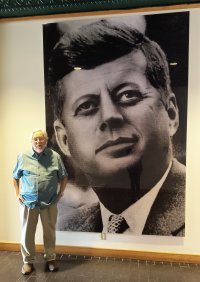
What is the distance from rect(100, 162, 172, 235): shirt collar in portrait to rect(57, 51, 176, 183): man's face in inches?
10.9

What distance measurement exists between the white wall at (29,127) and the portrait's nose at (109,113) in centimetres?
69

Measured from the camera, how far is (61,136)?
10.7ft

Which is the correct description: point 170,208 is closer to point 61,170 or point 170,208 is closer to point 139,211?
point 139,211

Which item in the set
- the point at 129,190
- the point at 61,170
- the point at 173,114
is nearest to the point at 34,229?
the point at 61,170

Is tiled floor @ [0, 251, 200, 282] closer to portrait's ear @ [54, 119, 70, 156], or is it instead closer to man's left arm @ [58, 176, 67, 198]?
man's left arm @ [58, 176, 67, 198]

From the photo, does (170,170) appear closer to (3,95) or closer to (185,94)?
(185,94)

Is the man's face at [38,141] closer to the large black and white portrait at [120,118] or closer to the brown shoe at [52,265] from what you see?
the large black and white portrait at [120,118]

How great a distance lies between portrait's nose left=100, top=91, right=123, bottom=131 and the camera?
3129 millimetres

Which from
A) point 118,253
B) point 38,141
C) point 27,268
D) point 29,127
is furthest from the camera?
point 29,127

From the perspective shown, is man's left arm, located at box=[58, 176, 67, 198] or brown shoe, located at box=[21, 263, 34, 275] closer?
brown shoe, located at box=[21, 263, 34, 275]

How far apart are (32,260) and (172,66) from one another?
7.91 ft

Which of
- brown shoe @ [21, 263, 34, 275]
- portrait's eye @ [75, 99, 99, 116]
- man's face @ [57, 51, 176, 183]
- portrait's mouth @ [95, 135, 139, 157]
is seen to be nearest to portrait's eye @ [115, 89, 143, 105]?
man's face @ [57, 51, 176, 183]

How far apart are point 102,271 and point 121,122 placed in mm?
1511

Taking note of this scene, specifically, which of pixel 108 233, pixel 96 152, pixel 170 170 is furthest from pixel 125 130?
pixel 108 233
